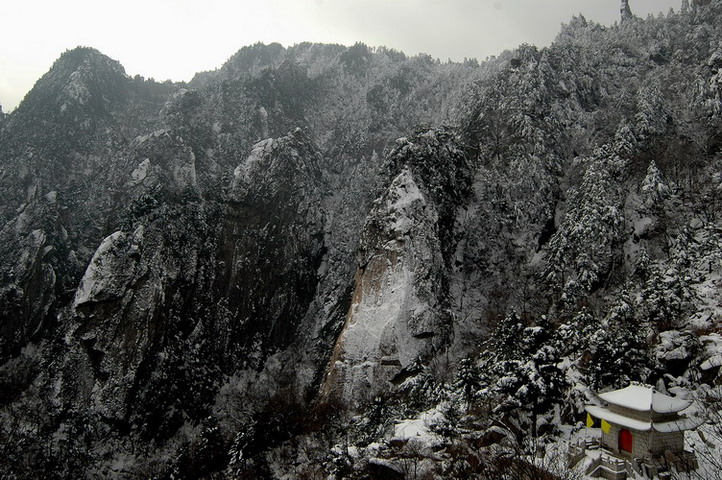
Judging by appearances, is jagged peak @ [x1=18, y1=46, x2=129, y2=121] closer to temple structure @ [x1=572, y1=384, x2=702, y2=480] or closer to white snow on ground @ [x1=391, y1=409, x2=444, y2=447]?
white snow on ground @ [x1=391, y1=409, x2=444, y2=447]

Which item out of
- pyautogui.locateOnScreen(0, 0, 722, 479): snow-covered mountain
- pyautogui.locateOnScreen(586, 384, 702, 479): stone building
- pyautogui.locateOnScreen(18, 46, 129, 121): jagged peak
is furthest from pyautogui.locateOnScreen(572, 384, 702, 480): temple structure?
pyautogui.locateOnScreen(18, 46, 129, 121): jagged peak

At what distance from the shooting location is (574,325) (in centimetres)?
3369

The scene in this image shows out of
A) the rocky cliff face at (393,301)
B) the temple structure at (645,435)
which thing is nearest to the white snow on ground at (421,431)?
the temple structure at (645,435)

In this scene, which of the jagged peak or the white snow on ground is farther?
the jagged peak

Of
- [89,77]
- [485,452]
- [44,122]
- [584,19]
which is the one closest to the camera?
[485,452]

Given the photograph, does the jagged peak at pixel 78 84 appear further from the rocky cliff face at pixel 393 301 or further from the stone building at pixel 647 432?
the stone building at pixel 647 432

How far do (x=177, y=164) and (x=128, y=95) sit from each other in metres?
27.9

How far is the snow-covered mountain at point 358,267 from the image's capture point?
32.3m

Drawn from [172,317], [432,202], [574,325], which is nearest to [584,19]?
[432,202]

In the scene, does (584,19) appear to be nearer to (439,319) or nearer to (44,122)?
(439,319)

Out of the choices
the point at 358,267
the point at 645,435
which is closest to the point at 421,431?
the point at 645,435

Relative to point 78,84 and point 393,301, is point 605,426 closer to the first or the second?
point 393,301

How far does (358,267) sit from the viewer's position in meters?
53.9

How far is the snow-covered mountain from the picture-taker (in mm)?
32344
